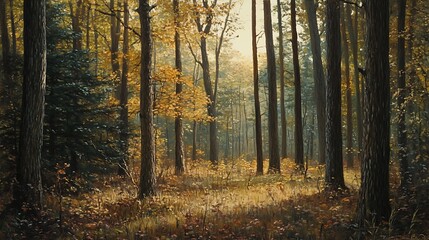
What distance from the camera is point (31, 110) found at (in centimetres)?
874

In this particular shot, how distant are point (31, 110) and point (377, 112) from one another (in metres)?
7.18

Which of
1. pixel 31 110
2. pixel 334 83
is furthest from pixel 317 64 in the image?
pixel 31 110

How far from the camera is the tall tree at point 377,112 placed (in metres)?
6.99

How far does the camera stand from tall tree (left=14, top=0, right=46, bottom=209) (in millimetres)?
8656

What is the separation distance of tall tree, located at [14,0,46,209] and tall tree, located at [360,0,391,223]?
270 inches

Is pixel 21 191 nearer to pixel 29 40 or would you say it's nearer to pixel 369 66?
pixel 29 40

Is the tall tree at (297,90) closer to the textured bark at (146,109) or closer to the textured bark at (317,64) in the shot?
the textured bark at (317,64)

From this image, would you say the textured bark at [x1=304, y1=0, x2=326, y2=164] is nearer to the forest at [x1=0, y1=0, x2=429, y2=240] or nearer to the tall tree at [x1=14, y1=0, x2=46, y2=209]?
the forest at [x1=0, y1=0, x2=429, y2=240]

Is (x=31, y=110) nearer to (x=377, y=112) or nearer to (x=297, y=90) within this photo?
(x=377, y=112)

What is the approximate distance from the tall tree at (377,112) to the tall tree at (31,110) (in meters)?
6.86

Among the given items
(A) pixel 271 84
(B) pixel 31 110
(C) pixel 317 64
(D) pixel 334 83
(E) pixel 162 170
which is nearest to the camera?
(B) pixel 31 110

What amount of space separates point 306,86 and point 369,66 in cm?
4711

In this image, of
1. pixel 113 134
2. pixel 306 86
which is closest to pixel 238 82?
pixel 306 86

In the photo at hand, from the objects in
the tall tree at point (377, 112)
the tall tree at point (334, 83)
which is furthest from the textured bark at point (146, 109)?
the tall tree at point (377, 112)
